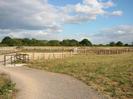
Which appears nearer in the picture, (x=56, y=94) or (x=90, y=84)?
(x=56, y=94)

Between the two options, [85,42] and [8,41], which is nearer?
[8,41]

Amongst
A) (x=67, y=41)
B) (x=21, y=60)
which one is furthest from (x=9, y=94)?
(x=67, y=41)

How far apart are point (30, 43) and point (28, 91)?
127 m

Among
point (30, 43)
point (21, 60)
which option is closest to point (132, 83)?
point (21, 60)

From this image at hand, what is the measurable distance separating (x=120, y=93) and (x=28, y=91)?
4355 millimetres

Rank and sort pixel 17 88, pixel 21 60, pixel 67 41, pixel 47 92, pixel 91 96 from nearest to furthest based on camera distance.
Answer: pixel 91 96
pixel 47 92
pixel 17 88
pixel 21 60
pixel 67 41

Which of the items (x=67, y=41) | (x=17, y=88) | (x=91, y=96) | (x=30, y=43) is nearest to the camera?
(x=91, y=96)

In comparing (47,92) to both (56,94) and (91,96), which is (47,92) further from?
(91,96)

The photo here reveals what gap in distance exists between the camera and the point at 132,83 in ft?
55.0

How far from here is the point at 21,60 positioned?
3731cm

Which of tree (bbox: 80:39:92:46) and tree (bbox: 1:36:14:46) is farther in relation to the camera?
tree (bbox: 80:39:92:46)

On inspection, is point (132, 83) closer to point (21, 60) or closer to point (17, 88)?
point (17, 88)

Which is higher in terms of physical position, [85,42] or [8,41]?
[8,41]

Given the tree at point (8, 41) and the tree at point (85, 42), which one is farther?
the tree at point (85, 42)
